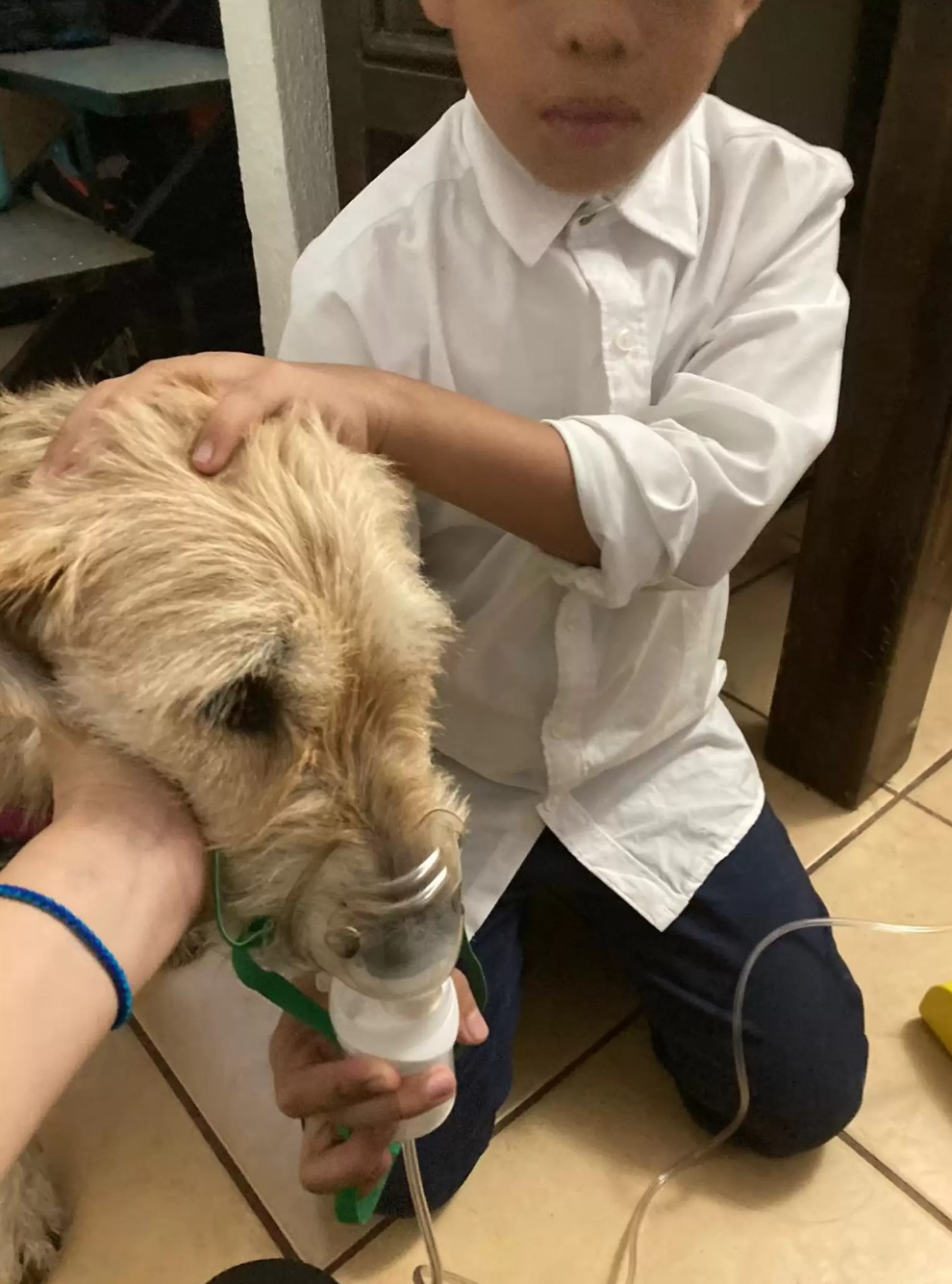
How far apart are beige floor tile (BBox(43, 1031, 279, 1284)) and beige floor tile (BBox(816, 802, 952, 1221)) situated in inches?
21.8

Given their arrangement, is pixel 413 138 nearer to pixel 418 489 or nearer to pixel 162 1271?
pixel 418 489

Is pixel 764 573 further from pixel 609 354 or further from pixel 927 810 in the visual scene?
pixel 609 354

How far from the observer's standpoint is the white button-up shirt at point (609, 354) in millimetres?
755

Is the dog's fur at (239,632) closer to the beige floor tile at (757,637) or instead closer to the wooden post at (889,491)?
the wooden post at (889,491)

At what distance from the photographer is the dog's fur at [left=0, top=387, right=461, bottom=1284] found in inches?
22.2

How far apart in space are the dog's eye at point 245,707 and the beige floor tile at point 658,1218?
53 centimetres

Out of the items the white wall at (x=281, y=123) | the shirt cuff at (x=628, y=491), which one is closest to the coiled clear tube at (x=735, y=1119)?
the shirt cuff at (x=628, y=491)

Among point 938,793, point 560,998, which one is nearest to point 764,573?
point 938,793

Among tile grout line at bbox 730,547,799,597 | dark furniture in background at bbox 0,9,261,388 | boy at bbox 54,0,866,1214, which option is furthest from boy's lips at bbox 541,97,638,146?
dark furniture in background at bbox 0,9,261,388

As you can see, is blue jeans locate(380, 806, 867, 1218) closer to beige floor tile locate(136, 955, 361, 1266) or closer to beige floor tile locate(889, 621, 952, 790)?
beige floor tile locate(136, 955, 361, 1266)

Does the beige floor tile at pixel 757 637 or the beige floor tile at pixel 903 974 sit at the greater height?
the beige floor tile at pixel 903 974

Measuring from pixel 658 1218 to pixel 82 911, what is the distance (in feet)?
1.97

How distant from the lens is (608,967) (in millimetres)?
1104

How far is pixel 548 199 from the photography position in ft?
2.52
